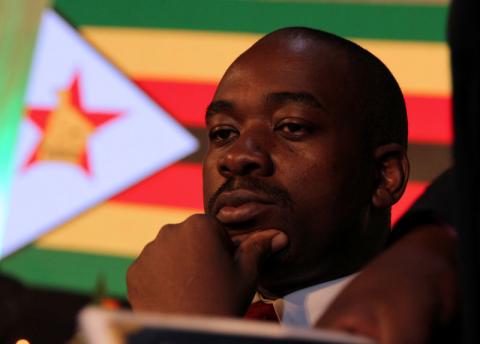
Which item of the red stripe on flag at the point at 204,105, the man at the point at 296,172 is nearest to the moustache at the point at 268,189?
the man at the point at 296,172

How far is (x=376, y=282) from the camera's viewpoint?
536 millimetres

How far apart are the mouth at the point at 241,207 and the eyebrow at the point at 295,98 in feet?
0.33

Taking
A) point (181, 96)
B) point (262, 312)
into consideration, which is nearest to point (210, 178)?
point (262, 312)

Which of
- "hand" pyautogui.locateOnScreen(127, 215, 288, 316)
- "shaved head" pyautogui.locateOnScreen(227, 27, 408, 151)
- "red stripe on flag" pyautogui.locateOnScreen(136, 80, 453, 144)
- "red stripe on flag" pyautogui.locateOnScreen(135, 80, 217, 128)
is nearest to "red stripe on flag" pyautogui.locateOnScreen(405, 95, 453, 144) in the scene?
"red stripe on flag" pyautogui.locateOnScreen(136, 80, 453, 144)

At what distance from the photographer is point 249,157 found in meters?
0.85

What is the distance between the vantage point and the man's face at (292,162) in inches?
33.7

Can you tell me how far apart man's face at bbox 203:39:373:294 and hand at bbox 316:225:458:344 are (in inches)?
10.0

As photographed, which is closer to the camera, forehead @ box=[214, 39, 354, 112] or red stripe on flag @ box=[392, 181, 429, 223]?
forehead @ box=[214, 39, 354, 112]

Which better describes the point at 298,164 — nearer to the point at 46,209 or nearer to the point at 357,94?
the point at 357,94

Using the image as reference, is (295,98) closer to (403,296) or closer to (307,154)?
(307,154)

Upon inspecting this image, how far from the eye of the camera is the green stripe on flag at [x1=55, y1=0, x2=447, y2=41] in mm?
2320

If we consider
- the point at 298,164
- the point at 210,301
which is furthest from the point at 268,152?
the point at 210,301

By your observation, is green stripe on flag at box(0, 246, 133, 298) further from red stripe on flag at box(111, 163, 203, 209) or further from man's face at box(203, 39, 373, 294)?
man's face at box(203, 39, 373, 294)

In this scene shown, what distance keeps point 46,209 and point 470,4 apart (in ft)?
7.01
